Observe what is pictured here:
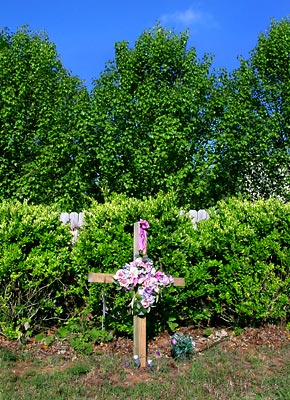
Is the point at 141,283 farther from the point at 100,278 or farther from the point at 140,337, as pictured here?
the point at 140,337

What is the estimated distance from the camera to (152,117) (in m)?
13.3

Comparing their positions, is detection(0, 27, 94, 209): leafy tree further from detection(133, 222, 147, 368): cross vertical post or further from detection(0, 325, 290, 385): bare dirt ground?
detection(133, 222, 147, 368): cross vertical post

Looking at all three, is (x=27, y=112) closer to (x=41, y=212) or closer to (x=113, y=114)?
(x=113, y=114)

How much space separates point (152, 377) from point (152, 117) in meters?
8.98

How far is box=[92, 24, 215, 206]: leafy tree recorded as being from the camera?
1279 cm

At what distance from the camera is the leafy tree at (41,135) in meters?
13.1

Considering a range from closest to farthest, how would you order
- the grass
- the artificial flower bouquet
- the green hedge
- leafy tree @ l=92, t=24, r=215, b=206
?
1. the grass
2. the artificial flower bouquet
3. the green hedge
4. leafy tree @ l=92, t=24, r=215, b=206

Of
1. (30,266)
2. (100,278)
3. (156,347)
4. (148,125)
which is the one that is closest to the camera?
(100,278)

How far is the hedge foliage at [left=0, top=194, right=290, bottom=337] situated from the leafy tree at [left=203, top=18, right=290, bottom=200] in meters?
6.69

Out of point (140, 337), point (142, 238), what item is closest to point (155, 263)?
point (142, 238)

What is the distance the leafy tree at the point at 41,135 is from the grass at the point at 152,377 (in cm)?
747

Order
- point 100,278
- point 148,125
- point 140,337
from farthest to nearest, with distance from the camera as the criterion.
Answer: point 148,125
point 100,278
point 140,337

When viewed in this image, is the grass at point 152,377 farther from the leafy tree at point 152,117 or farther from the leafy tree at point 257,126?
the leafy tree at point 257,126

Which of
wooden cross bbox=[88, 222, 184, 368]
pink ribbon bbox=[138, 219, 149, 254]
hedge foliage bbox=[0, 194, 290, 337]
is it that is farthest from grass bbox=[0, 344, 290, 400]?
pink ribbon bbox=[138, 219, 149, 254]
